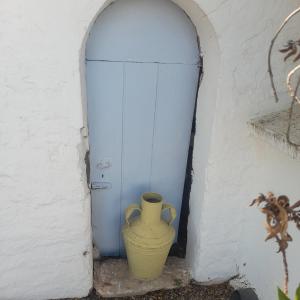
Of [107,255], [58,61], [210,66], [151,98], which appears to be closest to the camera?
[58,61]

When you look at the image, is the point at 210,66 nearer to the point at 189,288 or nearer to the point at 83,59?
the point at 83,59

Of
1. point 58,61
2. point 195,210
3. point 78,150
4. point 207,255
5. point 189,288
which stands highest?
point 58,61

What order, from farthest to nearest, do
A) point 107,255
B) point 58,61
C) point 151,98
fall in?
point 107,255 < point 151,98 < point 58,61

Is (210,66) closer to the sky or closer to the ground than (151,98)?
closer to the sky

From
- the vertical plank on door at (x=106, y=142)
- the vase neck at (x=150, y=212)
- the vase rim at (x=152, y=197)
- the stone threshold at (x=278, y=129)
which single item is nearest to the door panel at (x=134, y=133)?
the vertical plank on door at (x=106, y=142)

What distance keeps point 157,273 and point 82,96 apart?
5.86 feet

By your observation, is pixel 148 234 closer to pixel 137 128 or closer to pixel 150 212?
pixel 150 212

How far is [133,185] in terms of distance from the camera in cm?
332

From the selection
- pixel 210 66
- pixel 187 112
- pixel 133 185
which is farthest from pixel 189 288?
pixel 210 66

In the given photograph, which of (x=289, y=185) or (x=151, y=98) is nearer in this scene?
(x=289, y=185)

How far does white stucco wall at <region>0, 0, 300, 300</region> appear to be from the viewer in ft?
7.90

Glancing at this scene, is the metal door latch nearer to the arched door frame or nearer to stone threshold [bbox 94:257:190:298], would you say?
the arched door frame

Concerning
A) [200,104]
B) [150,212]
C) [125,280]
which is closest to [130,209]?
[150,212]

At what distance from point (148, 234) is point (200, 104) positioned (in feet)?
3.90
